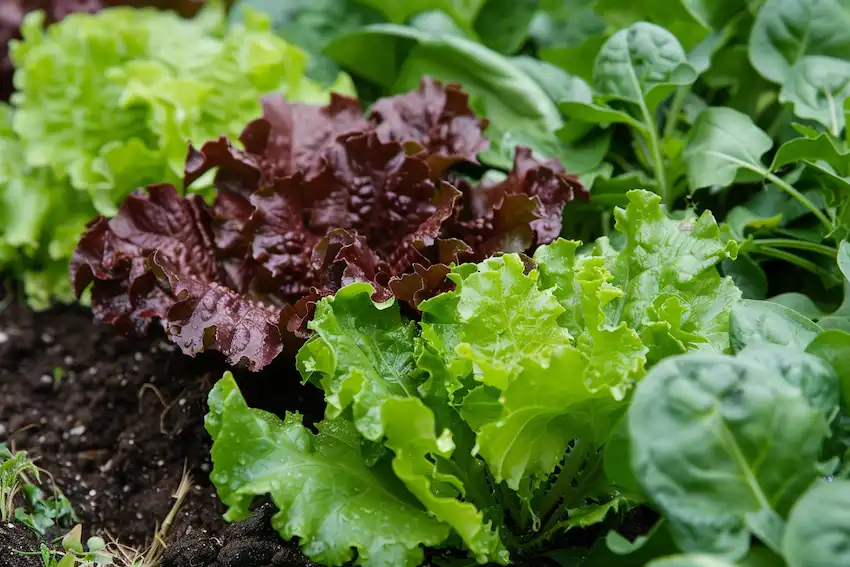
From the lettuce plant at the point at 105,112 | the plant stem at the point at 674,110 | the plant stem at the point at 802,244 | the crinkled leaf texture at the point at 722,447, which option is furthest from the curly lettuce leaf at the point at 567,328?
the lettuce plant at the point at 105,112

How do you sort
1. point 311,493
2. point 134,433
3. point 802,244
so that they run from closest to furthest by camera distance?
point 311,493 → point 802,244 → point 134,433

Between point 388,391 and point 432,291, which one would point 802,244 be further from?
point 388,391

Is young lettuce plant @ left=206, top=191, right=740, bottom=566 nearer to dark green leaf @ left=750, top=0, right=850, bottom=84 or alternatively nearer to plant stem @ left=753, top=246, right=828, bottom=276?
plant stem @ left=753, top=246, right=828, bottom=276

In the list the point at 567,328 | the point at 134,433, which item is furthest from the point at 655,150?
the point at 134,433

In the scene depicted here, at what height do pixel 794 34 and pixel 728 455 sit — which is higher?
pixel 794 34


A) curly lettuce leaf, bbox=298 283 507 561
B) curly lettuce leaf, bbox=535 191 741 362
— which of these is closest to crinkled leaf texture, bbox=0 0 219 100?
curly lettuce leaf, bbox=298 283 507 561

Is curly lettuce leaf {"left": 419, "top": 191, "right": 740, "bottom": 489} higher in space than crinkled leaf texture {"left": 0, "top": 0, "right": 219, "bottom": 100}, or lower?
higher
